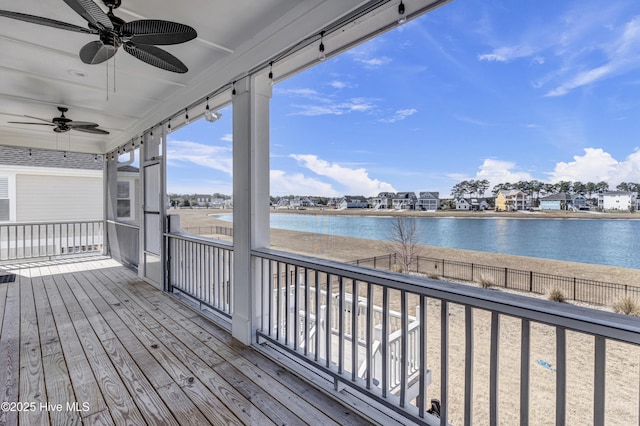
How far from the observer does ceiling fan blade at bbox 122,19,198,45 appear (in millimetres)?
1838

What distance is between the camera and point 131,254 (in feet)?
19.4

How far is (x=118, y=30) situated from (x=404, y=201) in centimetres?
206

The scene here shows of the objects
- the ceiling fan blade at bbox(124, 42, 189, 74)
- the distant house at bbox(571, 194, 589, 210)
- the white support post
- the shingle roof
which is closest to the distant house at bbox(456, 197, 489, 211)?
the distant house at bbox(571, 194, 589, 210)

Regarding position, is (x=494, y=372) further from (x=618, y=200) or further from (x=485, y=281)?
(x=618, y=200)

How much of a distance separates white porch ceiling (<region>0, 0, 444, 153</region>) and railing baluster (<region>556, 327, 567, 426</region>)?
1.73 metres

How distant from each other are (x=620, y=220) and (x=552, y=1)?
2.78 ft

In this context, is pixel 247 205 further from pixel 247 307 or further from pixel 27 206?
pixel 27 206

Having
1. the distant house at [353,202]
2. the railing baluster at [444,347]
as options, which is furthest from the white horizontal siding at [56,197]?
the railing baluster at [444,347]

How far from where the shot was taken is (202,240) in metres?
3.68

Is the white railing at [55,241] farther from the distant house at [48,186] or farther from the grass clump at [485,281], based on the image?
the grass clump at [485,281]

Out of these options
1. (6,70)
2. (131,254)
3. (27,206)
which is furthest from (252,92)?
(27,206)

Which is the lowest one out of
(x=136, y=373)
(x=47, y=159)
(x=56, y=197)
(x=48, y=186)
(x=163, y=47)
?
(x=136, y=373)

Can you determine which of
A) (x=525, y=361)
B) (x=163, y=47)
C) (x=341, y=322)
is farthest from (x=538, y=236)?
(x=163, y=47)

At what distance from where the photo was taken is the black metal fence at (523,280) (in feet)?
3.54
